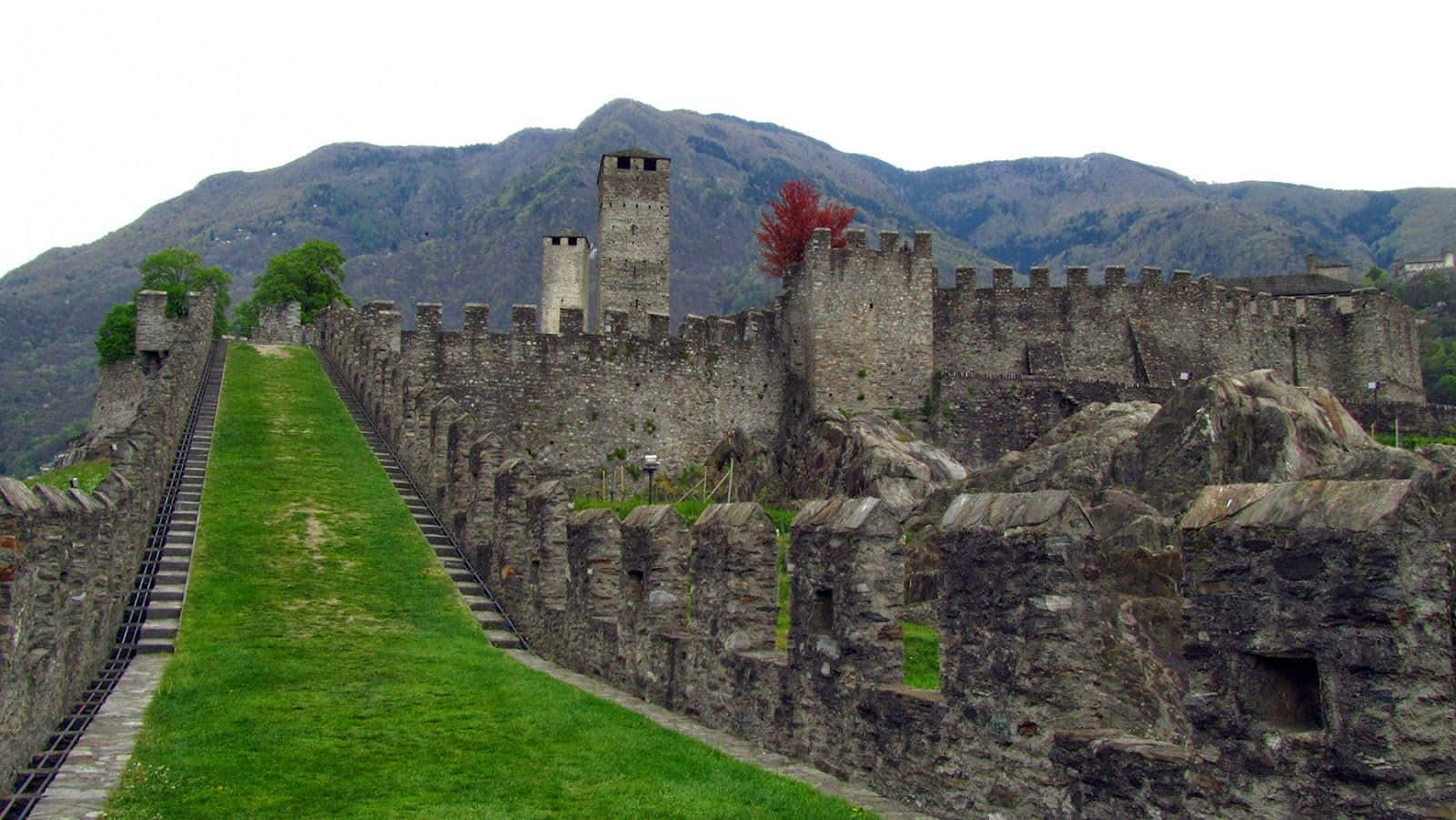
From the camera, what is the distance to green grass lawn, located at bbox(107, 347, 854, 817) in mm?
12539

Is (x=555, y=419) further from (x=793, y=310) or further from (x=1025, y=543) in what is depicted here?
(x=1025, y=543)

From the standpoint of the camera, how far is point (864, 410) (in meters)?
49.6

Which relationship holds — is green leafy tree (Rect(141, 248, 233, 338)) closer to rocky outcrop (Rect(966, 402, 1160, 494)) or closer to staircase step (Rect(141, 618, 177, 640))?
rocky outcrop (Rect(966, 402, 1160, 494))

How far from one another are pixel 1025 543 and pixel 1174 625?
326 inches

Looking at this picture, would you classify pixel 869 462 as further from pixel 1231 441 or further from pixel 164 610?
pixel 164 610

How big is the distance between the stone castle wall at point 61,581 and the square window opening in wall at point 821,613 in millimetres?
7137

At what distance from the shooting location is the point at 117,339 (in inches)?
3098

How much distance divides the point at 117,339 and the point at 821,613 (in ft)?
240

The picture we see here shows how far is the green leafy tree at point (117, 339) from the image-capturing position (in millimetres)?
78688

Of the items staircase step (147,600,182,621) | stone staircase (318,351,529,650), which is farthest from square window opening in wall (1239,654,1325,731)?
staircase step (147,600,182,621)

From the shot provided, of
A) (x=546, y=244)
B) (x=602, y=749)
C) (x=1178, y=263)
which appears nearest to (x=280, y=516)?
(x=602, y=749)

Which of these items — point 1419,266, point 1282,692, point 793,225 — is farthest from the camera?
point 1419,266

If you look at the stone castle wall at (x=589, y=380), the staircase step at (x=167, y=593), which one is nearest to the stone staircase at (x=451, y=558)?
the staircase step at (x=167, y=593)

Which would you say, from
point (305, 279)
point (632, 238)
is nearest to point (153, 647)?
point (632, 238)
